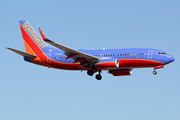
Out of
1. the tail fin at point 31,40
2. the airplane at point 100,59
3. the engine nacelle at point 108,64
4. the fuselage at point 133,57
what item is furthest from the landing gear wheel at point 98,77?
the tail fin at point 31,40

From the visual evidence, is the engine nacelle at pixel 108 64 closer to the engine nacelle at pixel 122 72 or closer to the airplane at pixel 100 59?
the airplane at pixel 100 59

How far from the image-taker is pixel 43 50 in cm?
6316

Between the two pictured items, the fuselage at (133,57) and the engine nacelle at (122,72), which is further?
the engine nacelle at (122,72)

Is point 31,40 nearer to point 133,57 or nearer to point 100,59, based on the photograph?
point 100,59

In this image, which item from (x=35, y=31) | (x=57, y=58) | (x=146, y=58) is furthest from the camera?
(x=35, y=31)

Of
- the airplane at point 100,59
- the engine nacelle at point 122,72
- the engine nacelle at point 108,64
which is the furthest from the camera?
the engine nacelle at point 122,72

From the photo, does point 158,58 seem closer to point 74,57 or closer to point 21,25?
point 74,57

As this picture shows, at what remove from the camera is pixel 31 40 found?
64.9 metres

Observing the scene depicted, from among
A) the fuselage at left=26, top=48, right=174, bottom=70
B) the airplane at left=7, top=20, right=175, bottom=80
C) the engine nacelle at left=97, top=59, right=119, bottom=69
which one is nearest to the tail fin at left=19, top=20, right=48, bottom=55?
the airplane at left=7, top=20, right=175, bottom=80

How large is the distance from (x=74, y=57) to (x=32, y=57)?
884 cm

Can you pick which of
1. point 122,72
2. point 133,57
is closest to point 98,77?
point 122,72

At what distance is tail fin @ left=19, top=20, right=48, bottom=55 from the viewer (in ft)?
209

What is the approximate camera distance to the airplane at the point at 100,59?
56375 millimetres

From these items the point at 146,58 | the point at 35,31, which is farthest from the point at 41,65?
the point at 146,58
